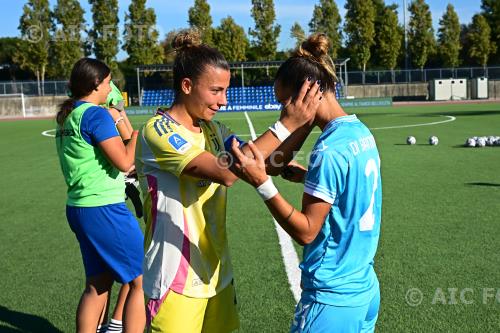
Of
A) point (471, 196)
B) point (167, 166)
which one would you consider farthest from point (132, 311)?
point (471, 196)

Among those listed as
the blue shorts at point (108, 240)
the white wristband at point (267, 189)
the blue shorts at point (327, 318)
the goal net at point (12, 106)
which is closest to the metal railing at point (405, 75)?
the goal net at point (12, 106)

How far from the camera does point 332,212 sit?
2645 mm

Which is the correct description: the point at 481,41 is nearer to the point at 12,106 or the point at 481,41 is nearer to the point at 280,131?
the point at 12,106

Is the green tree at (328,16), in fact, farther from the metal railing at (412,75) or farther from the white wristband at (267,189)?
the white wristband at (267,189)

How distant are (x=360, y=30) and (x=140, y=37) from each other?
23.8m

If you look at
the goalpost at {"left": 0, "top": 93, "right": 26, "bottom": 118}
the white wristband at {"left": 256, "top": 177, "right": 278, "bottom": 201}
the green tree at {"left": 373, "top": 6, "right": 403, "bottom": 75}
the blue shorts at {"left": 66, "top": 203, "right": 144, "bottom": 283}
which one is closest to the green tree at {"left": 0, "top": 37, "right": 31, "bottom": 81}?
the goalpost at {"left": 0, "top": 93, "right": 26, "bottom": 118}

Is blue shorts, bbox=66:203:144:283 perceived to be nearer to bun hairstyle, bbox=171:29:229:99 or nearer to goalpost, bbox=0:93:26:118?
bun hairstyle, bbox=171:29:229:99

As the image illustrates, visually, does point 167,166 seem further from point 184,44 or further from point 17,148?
point 17,148

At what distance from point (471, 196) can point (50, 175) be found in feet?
31.7

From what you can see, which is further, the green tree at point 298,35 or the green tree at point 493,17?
the green tree at point 493,17

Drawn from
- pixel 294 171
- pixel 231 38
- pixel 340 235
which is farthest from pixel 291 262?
pixel 231 38

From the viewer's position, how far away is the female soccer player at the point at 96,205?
13.4ft

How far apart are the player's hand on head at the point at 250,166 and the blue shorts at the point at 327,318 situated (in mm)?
690

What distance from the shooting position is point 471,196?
31.1 feet
